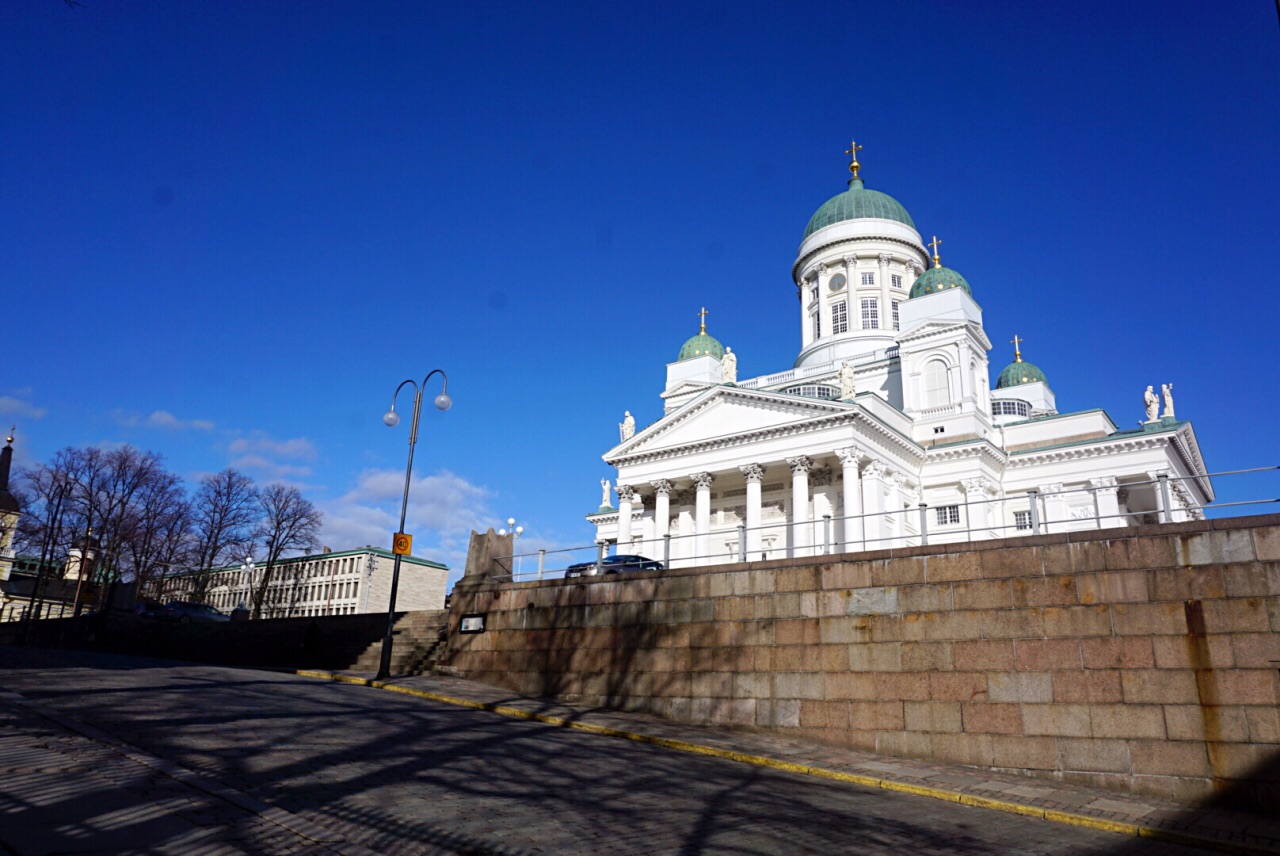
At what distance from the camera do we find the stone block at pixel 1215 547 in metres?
12.9

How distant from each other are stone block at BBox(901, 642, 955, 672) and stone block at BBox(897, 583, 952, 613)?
0.62 meters

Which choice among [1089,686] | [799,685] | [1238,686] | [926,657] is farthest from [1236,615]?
[799,685]

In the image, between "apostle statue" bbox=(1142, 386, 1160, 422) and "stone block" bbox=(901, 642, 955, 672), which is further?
"apostle statue" bbox=(1142, 386, 1160, 422)

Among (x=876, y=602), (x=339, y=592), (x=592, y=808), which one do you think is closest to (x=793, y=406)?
(x=876, y=602)

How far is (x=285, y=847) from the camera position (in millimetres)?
6781

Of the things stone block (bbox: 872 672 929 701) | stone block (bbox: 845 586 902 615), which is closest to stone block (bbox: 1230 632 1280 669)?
stone block (bbox: 872 672 929 701)

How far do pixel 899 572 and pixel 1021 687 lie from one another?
283 cm

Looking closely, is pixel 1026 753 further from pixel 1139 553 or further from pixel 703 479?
pixel 703 479

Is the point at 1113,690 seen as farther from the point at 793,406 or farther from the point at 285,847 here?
the point at 793,406

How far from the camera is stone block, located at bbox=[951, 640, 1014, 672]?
47.3ft

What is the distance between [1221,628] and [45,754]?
51.1 ft

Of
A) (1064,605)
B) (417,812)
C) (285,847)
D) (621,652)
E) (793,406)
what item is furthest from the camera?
(793,406)

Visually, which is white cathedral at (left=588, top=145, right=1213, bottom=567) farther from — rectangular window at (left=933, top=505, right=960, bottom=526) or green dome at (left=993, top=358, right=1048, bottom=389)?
green dome at (left=993, top=358, right=1048, bottom=389)

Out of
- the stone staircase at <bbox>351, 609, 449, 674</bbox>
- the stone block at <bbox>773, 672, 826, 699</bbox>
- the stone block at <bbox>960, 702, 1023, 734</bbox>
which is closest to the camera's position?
the stone block at <bbox>960, 702, 1023, 734</bbox>
